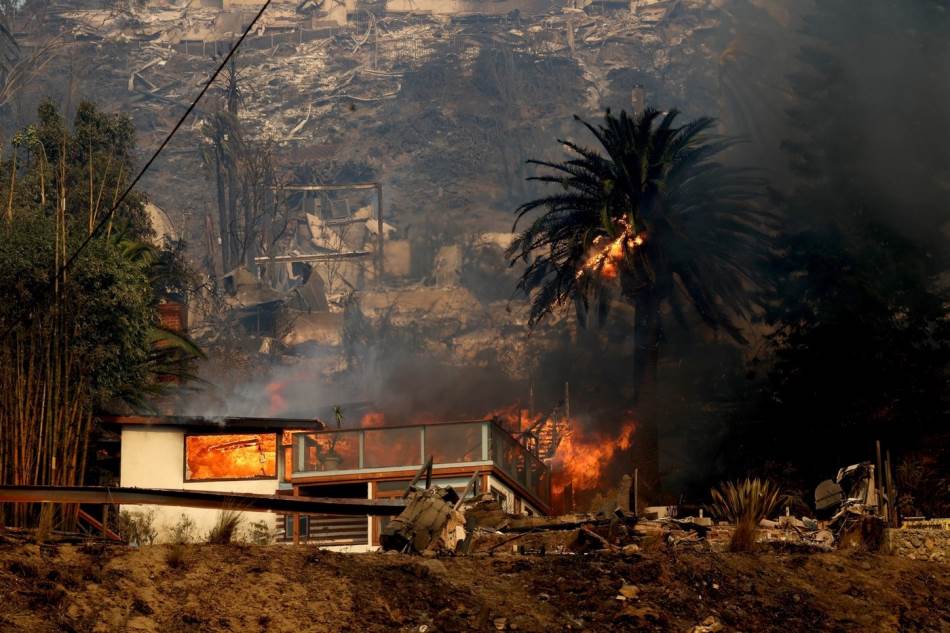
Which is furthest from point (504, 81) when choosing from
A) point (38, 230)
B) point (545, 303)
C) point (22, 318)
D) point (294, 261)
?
point (22, 318)

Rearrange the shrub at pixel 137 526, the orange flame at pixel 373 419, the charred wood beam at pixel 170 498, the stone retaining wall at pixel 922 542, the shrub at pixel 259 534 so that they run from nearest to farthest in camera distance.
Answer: the charred wood beam at pixel 170 498
the stone retaining wall at pixel 922 542
the shrub at pixel 259 534
the shrub at pixel 137 526
the orange flame at pixel 373 419

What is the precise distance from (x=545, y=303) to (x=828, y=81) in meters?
32.2

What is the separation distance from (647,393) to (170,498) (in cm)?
3831

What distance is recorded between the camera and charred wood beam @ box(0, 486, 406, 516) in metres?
22.4

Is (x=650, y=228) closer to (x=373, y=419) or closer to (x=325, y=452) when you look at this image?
(x=325, y=452)

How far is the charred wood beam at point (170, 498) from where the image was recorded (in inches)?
883

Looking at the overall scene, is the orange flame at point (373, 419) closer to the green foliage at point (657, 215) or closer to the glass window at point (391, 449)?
the green foliage at point (657, 215)

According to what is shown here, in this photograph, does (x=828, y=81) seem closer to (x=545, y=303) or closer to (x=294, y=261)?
(x=545, y=303)

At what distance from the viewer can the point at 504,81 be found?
18550 cm

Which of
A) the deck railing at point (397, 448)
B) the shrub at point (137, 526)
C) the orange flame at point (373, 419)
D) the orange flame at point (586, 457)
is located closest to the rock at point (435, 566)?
the shrub at point (137, 526)

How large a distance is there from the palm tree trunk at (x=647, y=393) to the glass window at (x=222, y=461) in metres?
20.6

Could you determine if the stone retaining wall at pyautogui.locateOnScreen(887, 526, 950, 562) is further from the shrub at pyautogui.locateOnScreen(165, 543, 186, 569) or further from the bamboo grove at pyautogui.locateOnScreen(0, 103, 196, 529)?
the bamboo grove at pyautogui.locateOnScreen(0, 103, 196, 529)

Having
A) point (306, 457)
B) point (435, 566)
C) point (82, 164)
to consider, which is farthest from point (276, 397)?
point (435, 566)

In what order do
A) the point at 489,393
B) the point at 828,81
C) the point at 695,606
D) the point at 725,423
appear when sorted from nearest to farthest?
the point at 695,606
the point at 725,423
the point at 828,81
the point at 489,393
